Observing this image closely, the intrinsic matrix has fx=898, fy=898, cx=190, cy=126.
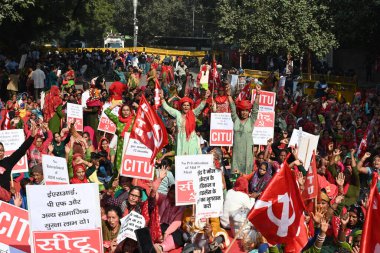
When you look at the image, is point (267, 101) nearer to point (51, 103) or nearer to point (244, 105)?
point (244, 105)

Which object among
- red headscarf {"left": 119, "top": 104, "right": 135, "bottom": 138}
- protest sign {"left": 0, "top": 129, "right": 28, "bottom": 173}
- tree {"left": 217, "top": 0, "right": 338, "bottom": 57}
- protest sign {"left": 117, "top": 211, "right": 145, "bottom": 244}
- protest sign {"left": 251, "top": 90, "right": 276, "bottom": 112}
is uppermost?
tree {"left": 217, "top": 0, "right": 338, "bottom": 57}

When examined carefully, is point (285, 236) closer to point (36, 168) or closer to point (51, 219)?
point (51, 219)

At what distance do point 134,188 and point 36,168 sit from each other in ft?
5.60

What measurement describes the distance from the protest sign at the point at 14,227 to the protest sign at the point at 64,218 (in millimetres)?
242

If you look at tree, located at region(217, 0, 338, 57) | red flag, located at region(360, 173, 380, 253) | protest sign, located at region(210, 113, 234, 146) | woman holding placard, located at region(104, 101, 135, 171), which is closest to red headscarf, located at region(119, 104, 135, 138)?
woman holding placard, located at region(104, 101, 135, 171)

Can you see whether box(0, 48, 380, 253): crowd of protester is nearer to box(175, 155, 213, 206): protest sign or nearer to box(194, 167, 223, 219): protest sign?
box(194, 167, 223, 219): protest sign

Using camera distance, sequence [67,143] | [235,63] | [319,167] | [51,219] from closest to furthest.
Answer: [51,219] < [319,167] < [67,143] < [235,63]

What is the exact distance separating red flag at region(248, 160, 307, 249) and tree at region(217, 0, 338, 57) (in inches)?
1195

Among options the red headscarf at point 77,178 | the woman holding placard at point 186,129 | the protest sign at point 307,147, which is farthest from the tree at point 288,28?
the red headscarf at point 77,178

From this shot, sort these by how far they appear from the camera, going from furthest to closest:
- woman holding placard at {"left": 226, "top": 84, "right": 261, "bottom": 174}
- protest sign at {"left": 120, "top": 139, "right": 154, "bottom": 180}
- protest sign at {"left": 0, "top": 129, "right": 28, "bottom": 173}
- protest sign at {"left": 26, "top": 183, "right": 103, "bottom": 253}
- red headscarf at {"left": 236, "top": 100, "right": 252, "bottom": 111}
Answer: woman holding placard at {"left": 226, "top": 84, "right": 261, "bottom": 174}, red headscarf at {"left": 236, "top": 100, "right": 252, "bottom": 111}, protest sign at {"left": 0, "top": 129, "right": 28, "bottom": 173}, protest sign at {"left": 120, "top": 139, "right": 154, "bottom": 180}, protest sign at {"left": 26, "top": 183, "right": 103, "bottom": 253}

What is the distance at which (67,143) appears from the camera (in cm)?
1418

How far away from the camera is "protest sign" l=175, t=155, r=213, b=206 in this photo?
10.3 m

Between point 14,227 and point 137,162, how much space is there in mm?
→ 4045

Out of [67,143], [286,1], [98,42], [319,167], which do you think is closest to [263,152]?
[319,167]
